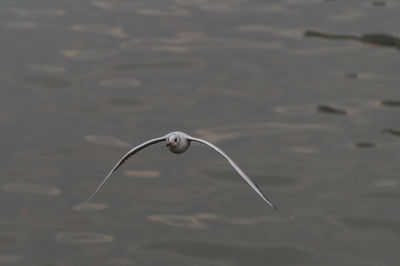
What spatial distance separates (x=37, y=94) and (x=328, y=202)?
27.8 ft

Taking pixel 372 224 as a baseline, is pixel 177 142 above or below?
above

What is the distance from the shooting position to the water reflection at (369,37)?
2830 centimetres

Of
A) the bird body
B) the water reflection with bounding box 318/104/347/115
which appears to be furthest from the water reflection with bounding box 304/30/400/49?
the bird body

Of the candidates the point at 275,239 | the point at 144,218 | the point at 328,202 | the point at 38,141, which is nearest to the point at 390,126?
the point at 328,202

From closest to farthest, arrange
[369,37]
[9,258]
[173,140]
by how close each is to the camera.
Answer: [173,140]
[9,258]
[369,37]

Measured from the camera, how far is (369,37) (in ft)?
96.0

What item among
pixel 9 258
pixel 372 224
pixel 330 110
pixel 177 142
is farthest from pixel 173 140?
pixel 330 110

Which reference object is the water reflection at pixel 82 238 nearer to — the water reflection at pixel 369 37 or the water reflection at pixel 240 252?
the water reflection at pixel 240 252

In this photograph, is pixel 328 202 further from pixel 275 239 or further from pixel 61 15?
pixel 61 15

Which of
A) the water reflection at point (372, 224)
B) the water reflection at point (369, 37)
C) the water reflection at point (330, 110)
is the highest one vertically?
the water reflection at point (369, 37)

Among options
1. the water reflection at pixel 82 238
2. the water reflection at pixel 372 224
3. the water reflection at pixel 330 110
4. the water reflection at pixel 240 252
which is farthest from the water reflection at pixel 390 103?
the water reflection at pixel 82 238

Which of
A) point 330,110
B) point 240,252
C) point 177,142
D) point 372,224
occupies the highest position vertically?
point 177,142

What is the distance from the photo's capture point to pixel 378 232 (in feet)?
78.3

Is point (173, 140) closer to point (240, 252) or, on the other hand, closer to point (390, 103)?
point (240, 252)
